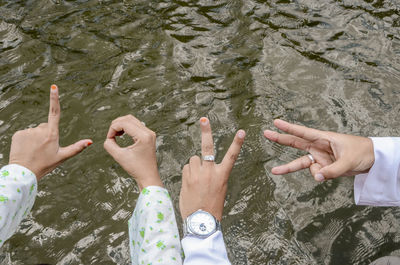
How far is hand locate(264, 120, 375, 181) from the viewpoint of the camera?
6.73ft

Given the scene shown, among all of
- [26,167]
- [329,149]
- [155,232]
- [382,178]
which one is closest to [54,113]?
[26,167]

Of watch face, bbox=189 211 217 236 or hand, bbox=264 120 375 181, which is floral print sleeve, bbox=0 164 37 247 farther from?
hand, bbox=264 120 375 181

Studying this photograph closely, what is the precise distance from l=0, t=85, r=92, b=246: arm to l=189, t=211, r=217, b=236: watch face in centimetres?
84

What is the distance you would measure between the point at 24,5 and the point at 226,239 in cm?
379

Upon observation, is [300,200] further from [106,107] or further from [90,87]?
[90,87]

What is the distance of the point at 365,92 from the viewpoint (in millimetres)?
3805

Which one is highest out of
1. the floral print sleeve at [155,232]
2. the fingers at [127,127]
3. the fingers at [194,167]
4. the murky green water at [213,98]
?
the fingers at [127,127]

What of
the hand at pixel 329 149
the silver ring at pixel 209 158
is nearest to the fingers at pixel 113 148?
the silver ring at pixel 209 158

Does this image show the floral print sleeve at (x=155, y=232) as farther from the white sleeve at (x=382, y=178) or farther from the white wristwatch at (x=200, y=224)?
the white sleeve at (x=382, y=178)

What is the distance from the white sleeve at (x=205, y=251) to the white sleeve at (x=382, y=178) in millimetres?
887

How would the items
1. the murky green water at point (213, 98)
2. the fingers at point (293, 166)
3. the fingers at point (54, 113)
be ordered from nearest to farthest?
the fingers at point (293, 166)
the fingers at point (54, 113)
the murky green water at point (213, 98)

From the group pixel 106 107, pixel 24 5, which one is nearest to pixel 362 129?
pixel 106 107

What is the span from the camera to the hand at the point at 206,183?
206 cm

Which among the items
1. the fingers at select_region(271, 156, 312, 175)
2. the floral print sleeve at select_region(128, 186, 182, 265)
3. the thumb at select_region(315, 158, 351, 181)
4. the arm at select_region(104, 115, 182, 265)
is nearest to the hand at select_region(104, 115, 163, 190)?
the arm at select_region(104, 115, 182, 265)
